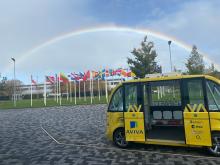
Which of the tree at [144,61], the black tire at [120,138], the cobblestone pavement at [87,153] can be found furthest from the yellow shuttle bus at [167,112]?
the tree at [144,61]

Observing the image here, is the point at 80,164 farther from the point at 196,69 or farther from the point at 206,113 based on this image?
the point at 196,69

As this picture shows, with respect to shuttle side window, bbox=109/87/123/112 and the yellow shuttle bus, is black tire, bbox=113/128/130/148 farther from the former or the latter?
shuttle side window, bbox=109/87/123/112

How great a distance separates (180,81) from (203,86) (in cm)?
→ 71

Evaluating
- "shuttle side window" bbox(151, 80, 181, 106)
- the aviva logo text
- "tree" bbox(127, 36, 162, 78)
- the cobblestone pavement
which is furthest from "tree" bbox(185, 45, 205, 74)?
the aviva logo text

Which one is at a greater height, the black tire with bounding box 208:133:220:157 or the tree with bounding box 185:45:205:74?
the tree with bounding box 185:45:205:74

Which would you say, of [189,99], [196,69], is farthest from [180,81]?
[196,69]

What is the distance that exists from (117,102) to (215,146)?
3.39 m

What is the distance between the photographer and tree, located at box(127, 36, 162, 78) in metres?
37.3

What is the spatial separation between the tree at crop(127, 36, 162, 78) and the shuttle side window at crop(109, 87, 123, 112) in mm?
28046

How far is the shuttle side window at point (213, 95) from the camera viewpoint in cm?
704

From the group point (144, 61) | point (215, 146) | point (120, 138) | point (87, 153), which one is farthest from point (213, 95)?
point (144, 61)

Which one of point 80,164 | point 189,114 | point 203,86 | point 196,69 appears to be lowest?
point 80,164

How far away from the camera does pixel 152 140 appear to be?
26.7 ft

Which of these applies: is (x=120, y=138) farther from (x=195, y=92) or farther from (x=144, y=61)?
(x=144, y=61)
